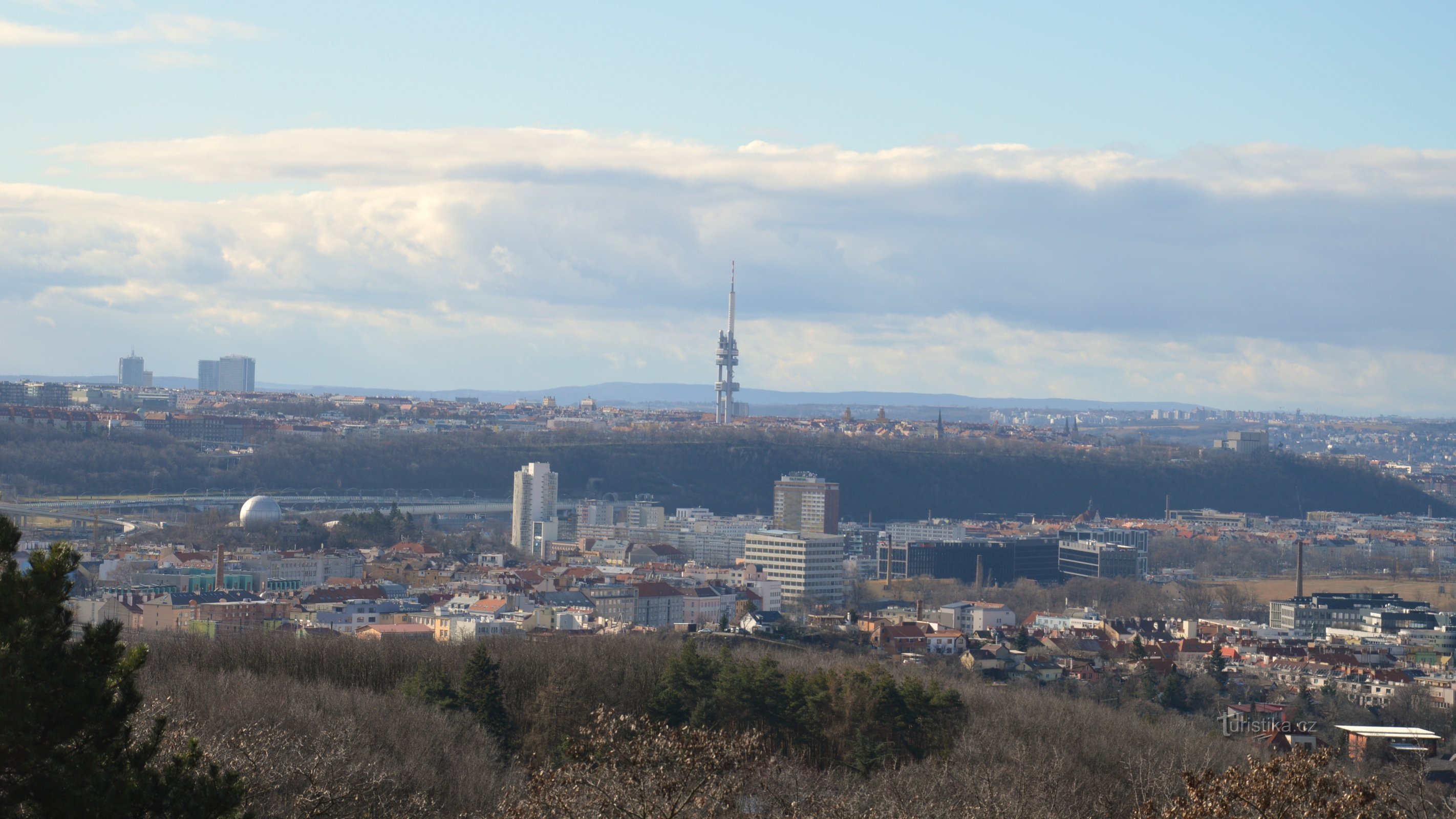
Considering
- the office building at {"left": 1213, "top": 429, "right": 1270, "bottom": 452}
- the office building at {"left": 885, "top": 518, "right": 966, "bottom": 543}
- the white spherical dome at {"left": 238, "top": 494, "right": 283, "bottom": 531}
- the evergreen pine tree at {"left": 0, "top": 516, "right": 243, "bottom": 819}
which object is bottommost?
the office building at {"left": 885, "top": 518, "right": 966, "bottom": 543}

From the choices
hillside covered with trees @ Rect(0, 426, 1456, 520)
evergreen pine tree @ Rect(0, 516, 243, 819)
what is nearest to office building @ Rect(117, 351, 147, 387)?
hillside covered with trees @ Rect(0, 426, 1456, 520)

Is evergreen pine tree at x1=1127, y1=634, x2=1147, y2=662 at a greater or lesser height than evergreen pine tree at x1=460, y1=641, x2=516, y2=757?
lesser

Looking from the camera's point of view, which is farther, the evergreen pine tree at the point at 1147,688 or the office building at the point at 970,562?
the office building at the point at 970,562

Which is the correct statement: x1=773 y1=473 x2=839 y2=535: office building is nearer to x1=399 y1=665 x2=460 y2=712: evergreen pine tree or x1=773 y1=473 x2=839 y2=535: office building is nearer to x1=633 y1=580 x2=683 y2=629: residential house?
x1=633 y1=580 x2=683 y2=629: residential house

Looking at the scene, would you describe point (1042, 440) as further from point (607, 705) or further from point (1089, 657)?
point (607, 705)

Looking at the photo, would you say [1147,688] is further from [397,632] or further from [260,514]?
[260,514]

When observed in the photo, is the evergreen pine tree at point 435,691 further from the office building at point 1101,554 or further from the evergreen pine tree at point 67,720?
the office building at point 1101,554

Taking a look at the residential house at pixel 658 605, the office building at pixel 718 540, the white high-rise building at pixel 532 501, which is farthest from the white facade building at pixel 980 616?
the white high-rise building at pixel 532 501
